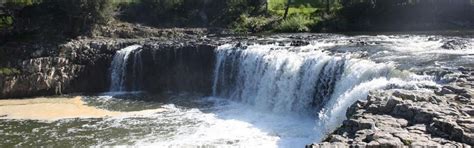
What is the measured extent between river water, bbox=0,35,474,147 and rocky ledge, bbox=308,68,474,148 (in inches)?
106

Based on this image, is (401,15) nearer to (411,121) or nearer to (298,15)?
(298,15)

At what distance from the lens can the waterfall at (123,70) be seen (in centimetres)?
3600

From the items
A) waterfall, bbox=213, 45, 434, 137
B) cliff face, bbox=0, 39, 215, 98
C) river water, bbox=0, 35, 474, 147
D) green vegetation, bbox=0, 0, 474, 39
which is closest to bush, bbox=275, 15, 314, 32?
green vegetation, bbox=0, 0, 474, 39

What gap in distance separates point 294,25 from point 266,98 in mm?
18137

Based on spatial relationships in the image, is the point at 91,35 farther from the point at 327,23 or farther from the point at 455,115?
the point at 455,115

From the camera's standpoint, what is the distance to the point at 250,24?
158 feet

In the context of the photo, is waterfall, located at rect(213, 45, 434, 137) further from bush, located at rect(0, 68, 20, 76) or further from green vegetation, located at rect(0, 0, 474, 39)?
green vegetation, located at rect(0, 0, 474, 39)

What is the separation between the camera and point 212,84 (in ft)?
112

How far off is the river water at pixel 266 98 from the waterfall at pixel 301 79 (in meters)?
0.05

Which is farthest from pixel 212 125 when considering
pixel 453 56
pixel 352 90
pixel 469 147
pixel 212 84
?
pixel 469 147

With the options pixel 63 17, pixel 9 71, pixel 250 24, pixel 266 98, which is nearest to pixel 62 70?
pixel 9 71

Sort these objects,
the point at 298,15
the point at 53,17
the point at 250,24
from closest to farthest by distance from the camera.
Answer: the point at 53,17 → the point at 250,24 → the point at 298,15

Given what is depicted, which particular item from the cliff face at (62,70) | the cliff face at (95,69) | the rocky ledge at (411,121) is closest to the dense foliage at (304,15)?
the cliff face at (62,70)

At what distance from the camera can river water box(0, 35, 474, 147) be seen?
883 inches
